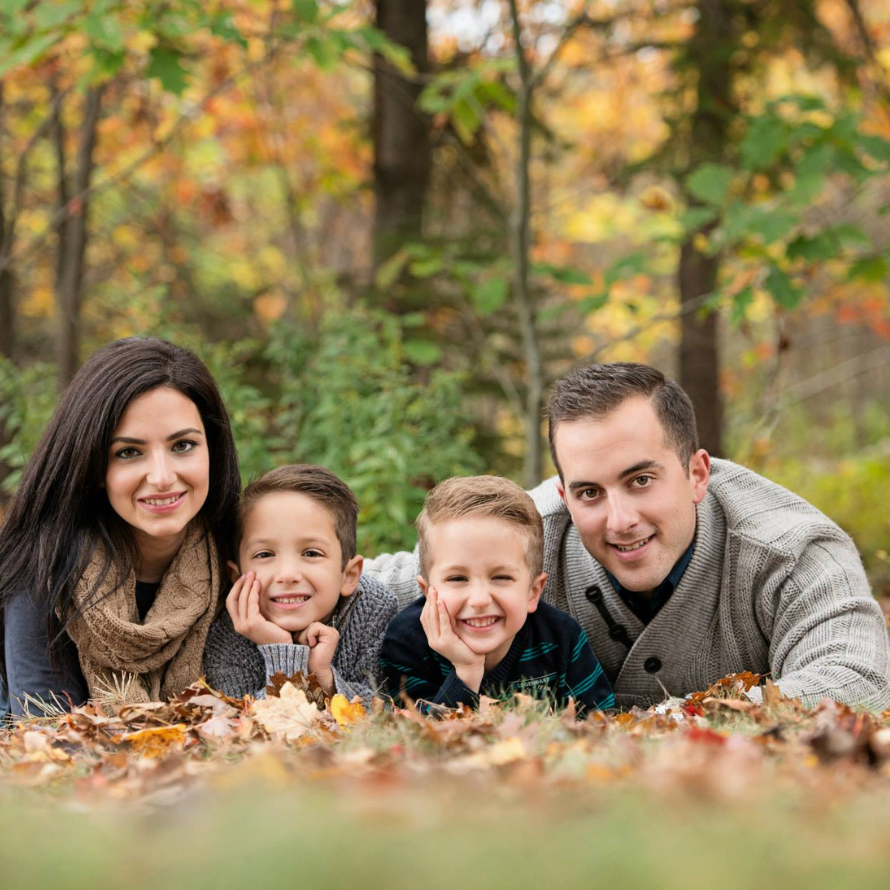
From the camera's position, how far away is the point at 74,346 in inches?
345

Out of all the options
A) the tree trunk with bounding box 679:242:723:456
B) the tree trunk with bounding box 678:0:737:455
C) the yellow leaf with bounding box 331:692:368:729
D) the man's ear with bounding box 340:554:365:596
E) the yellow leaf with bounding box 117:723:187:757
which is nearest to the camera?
the yellow leaf with bounding box 117:723:187:757

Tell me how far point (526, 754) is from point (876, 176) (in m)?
4.62

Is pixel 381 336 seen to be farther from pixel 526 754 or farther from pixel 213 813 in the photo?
pixel 213 813

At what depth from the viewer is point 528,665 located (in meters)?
3.65

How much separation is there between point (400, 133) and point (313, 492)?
17.1ft

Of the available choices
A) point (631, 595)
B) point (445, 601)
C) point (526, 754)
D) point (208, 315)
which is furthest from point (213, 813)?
point (208, 315)

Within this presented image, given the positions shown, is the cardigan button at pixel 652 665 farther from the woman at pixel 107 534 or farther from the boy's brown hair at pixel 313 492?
the woman at pixel 107 534

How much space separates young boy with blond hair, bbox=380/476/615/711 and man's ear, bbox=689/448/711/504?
0.62m

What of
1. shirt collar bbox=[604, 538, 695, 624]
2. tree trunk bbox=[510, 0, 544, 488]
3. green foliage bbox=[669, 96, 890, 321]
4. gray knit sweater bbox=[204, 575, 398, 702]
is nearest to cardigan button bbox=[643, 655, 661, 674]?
shirt collar bbox=[604, 538, 695, 624]

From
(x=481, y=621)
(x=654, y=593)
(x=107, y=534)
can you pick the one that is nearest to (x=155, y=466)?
(x=107, y=534)

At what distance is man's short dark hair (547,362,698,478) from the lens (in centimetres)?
368

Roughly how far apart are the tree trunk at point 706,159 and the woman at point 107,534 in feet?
14.3

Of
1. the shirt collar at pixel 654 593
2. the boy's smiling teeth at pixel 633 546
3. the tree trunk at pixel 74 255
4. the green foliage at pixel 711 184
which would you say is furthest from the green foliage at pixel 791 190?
the tree trunk at pixel 74 255

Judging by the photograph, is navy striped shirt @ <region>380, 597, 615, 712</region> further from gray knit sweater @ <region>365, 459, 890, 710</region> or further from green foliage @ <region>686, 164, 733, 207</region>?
green foliage @ <region>686, 164, 733, 207</region>
